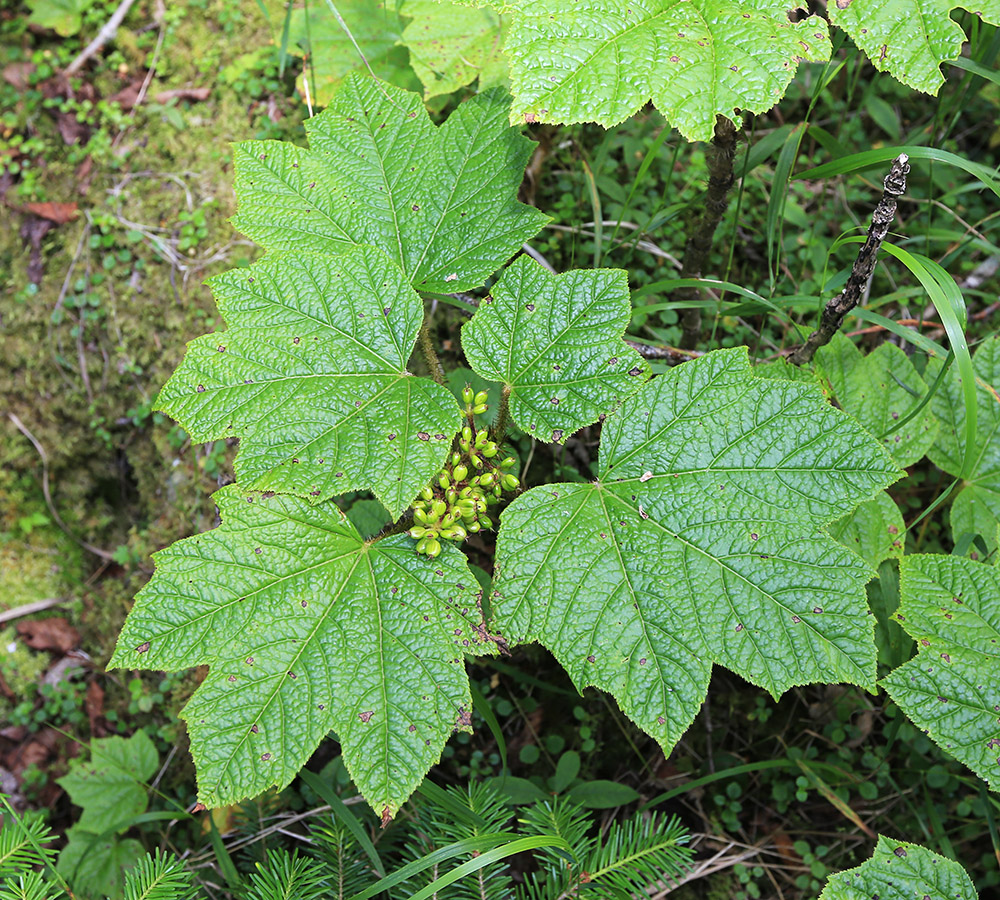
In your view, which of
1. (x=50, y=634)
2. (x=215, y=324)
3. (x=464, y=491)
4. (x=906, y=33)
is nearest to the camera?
(x=906, y=33)

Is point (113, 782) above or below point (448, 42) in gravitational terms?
below

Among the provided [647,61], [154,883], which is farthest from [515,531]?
[154,883]

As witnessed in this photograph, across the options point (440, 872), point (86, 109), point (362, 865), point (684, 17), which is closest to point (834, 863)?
point (440, 872)

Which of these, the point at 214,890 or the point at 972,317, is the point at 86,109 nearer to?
the point at 214,890

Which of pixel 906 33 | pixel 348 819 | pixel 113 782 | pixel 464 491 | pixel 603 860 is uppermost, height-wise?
pixel 906 33

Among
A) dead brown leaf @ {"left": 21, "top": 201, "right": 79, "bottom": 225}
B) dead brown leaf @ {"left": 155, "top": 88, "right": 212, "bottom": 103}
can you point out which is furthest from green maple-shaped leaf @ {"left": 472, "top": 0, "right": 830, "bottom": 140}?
dead brown leaf @ {"left": 21, "top": 201, "right": 79, "bottom": 225}

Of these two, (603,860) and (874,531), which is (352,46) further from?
(603,860)
